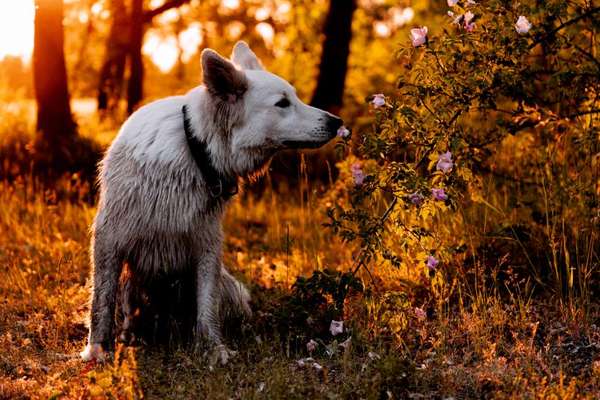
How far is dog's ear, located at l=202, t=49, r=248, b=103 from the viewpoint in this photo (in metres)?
4.76

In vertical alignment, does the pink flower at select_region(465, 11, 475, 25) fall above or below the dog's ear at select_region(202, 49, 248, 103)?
above

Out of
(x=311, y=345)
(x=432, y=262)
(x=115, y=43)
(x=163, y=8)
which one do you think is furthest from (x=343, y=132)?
(x=115, y=43)

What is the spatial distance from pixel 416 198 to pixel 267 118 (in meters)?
1.06

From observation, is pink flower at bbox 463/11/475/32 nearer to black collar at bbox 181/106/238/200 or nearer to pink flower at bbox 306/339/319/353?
black collar at bbox 181/106/238/200

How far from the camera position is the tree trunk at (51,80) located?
10531 mm

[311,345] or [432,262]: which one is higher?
[432,262]

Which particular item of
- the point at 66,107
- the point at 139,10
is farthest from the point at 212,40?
the point at 66,107

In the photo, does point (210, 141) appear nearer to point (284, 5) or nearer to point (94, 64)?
point (284, 5)

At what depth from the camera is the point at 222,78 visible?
488 cm

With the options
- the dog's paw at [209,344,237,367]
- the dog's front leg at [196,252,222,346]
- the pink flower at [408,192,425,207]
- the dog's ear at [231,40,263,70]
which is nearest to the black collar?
the dog's front leg at [196,252,222,346]

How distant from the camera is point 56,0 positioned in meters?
10.5

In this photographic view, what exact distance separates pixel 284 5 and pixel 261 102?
58.1 ft

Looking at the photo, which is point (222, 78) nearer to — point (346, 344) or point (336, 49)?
point (346, 344)

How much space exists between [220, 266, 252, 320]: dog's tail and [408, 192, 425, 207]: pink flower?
4.89ft
